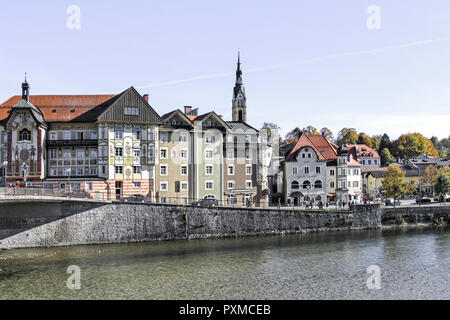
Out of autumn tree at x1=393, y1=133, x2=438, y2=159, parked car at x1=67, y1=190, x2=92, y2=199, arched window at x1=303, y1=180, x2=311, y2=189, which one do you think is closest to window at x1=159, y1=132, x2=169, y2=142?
parked car at x1=67, y1=190, x2=92, y2=199

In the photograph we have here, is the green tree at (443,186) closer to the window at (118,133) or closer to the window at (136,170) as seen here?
the window at (136,170)

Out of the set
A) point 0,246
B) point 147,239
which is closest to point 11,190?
point 0,246

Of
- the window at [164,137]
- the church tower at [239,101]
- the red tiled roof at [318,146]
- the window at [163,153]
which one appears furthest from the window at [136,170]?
the church tower at [239,101]

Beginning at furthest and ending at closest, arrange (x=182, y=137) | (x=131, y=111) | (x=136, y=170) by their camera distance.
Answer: (x=182, y=137)
(x=136, y=170)
(x=131, y=111)

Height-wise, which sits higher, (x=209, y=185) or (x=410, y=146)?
(x=410, y=146)

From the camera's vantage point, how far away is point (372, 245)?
4903 centimetres

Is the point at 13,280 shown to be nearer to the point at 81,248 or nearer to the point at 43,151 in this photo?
the point at 81,248

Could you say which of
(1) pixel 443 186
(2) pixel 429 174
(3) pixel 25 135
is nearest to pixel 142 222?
(3) pixel 25 135

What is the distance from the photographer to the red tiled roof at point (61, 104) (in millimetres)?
61344

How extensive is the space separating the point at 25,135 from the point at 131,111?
44.7 ft

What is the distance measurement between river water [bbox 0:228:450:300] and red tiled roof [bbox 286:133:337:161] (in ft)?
79.5

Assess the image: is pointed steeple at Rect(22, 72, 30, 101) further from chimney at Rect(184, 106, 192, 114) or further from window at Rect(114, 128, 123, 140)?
chimney at Rect(184, 106, 192, 114)

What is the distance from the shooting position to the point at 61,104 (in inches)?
2474

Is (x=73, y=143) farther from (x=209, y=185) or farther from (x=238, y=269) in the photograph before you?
(x=238, y=269)
